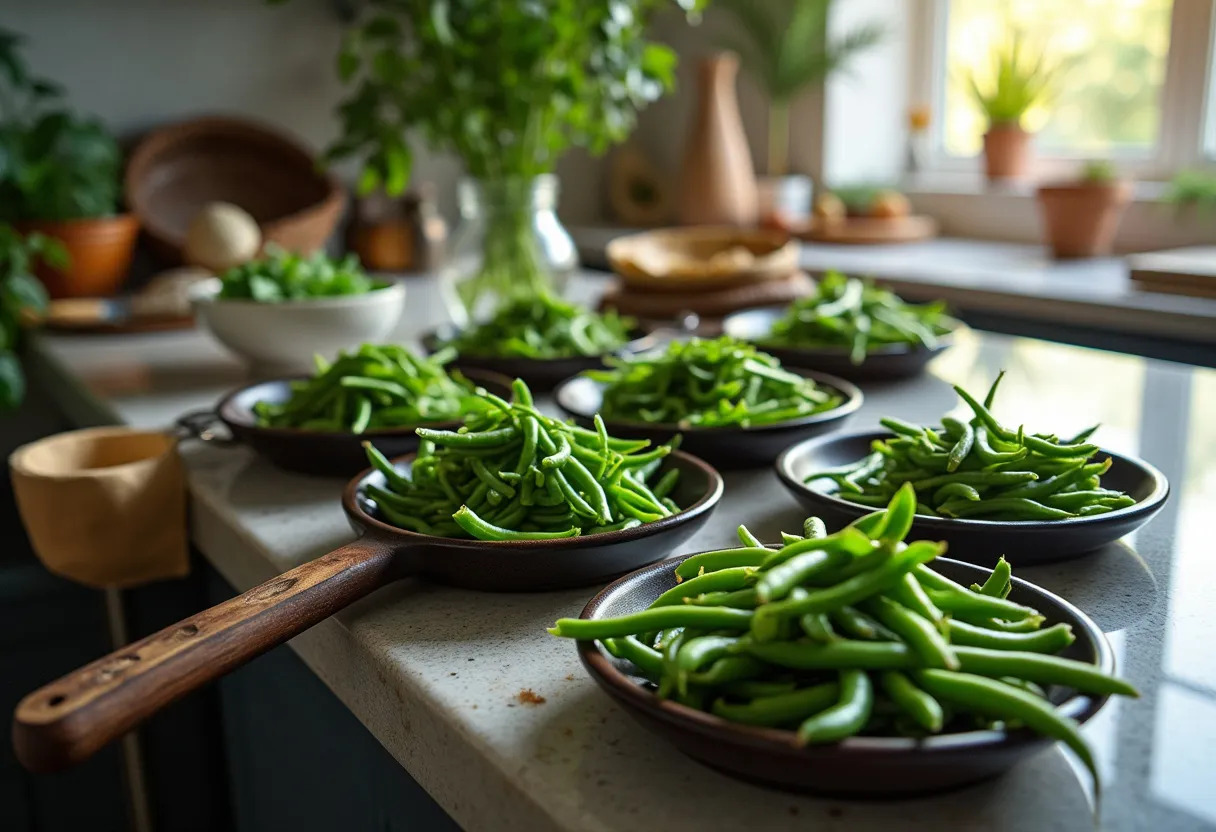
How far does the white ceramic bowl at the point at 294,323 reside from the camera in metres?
1.74

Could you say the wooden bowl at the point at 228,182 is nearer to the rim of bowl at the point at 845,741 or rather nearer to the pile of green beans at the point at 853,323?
the pile of green beans at the point at 853,323

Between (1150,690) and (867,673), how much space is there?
0.83 feet

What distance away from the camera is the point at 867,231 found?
125 inches

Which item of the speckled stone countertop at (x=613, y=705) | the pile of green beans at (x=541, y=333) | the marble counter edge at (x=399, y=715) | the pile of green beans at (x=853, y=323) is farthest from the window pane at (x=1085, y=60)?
the marble counter edge at (x=399, y=715)

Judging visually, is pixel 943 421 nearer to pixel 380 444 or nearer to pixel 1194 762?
pixel 1194 762

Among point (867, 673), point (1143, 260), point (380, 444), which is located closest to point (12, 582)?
point (380, 444)

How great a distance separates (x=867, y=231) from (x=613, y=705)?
104 inches

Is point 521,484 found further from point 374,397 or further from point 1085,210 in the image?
point 1085,210

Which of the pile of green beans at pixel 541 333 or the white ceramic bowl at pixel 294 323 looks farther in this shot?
the white ceramic bowl at pixel 294 323

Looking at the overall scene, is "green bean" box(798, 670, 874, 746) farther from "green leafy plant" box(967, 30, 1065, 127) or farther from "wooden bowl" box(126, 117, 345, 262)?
"green leafy plant" box(967, 30, 1065, 127)

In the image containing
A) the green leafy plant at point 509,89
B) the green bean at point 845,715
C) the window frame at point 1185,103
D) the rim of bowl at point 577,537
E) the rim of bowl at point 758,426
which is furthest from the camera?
the window frame at point 1185,103

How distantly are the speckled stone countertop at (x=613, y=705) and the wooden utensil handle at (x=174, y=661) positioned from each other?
7cm

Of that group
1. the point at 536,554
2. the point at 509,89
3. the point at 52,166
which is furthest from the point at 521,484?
the point at 52,166

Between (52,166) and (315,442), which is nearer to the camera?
(315,442)
